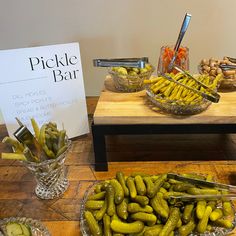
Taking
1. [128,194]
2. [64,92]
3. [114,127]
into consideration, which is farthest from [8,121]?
[128,194]

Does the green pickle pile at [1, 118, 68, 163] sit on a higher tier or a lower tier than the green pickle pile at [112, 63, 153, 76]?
lower

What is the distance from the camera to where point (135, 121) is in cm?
68

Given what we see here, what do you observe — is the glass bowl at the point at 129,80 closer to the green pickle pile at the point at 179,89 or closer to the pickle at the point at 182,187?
the green pickle pile at the point at 179,89

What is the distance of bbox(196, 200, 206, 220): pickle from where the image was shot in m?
0.50

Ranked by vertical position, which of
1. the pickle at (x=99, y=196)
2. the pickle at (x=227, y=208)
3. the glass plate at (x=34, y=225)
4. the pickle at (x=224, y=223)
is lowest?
the glass plate at (x=34, y=225)

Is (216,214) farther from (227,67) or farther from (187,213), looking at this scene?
(227,67)

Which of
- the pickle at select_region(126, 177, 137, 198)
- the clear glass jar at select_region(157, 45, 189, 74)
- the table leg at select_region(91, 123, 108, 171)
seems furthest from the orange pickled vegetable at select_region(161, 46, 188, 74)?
the pickle at select_region(126, 177, 137, 198)

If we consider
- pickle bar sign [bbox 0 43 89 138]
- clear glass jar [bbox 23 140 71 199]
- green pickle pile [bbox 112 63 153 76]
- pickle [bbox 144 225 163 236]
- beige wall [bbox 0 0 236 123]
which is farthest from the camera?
beige wall [bbox 0 0 236 123]

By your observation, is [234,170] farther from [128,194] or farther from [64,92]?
[64,92]

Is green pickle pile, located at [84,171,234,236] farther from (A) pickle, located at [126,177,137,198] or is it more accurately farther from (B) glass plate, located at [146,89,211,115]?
(B) glass plate, located at [146,89,211,115]

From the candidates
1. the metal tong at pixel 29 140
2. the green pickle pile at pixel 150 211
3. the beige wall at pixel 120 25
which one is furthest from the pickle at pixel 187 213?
the beige wall at pixel 120 25

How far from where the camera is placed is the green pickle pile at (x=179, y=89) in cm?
67

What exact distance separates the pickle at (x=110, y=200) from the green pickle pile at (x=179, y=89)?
27 cm

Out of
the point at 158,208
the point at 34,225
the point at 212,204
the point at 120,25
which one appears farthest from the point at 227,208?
the point at 120,25
